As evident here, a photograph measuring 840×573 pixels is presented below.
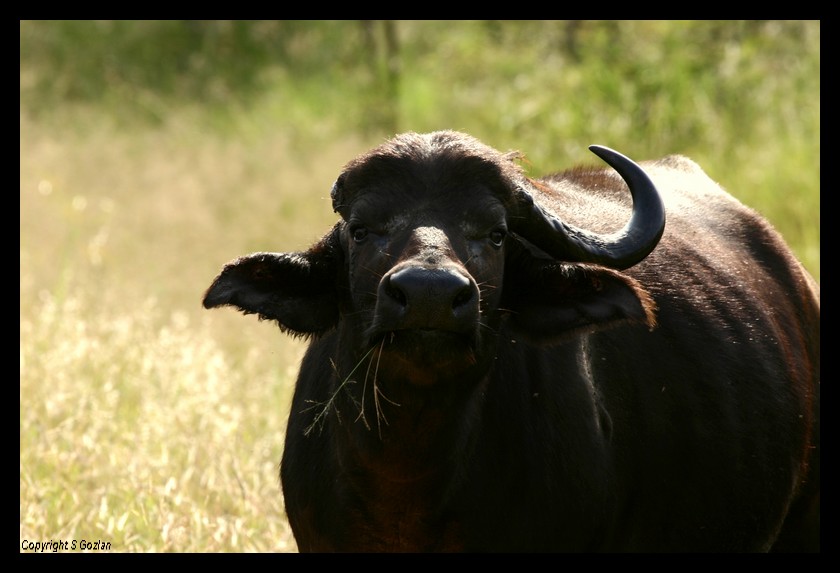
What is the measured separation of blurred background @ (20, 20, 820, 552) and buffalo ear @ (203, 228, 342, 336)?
1.58 feet

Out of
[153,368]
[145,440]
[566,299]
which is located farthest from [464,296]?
[153,368]

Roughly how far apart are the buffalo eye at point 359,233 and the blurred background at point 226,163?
661 millimetres

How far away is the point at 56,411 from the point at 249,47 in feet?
41.0

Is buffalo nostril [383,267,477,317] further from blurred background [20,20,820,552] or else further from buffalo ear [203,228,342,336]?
blurred background [20,20,820,552]

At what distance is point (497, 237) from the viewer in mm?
4418

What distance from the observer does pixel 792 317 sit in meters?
5.99

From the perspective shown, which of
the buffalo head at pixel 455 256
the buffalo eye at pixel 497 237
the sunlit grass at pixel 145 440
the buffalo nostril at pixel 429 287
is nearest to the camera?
the buffalo nostril at pixel 429 287

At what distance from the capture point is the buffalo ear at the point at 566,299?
4473mm

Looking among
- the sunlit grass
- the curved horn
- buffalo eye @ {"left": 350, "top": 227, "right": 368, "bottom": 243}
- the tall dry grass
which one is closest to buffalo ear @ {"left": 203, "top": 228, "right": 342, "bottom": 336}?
buffalo eye @ {"left": 350, "top": 227, "right": 368, "bottom": 243}

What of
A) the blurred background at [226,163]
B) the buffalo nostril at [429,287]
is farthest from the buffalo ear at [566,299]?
the blurred background at [226,163]

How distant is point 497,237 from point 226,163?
10.6m

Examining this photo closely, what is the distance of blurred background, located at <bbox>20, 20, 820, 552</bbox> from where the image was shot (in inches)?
250

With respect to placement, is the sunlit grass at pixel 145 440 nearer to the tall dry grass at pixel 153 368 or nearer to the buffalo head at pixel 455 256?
the tall dry grass at pixel 153 368

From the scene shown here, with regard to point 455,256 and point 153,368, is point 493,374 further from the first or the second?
point 153,368
